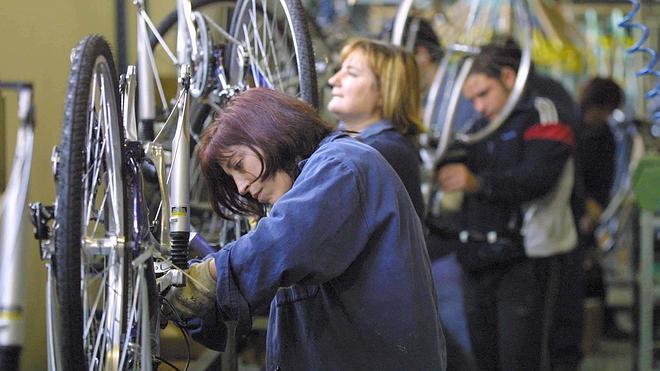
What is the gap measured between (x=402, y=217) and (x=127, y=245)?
0.46 m

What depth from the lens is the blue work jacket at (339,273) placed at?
1.68 m

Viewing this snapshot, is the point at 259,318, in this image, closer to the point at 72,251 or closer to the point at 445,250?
the point at 445,250

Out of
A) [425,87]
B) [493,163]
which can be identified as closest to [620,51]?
[425,87]

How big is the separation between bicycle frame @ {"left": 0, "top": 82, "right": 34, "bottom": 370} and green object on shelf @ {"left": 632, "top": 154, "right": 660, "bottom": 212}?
9.68 feet

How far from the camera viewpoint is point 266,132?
1788 mm

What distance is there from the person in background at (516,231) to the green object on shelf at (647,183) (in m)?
0.38

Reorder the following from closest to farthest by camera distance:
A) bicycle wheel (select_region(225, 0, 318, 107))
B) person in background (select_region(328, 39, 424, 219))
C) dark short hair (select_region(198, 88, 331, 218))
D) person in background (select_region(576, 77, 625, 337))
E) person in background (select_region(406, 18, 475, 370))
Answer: dark short hair (select_region(198, 88, 331, 218)) → bicycle wheel (select_region(225, 0, 318, 107)) → person in background (select_region(328, 39, 424, 219)) → person in background (select_region(406, 18, 475, 370)) → person in background (select_region(576, 77, 625, 337))

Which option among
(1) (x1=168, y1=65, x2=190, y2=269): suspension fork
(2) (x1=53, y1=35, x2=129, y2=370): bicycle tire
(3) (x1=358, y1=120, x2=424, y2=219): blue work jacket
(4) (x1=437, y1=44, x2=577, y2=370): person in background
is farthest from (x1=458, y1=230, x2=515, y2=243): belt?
(2) (x1=53, y1=35, x2=129, y2=370): bicycle tire

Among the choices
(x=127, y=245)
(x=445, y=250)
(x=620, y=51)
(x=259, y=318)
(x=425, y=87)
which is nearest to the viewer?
(x=127, y=245)

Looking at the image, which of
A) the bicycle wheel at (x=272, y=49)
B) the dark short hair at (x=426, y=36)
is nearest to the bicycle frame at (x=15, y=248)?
the bicycle wheel at (x=272, y=49)

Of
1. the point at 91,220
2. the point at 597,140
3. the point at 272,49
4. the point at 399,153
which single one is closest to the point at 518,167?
the point at 399,153

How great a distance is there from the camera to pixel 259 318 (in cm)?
400

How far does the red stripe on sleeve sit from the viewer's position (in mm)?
3658

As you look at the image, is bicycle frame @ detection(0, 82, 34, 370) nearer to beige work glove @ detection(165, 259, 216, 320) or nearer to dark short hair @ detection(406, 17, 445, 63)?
beige work glove @ detection(165, 259, 216, 320)
